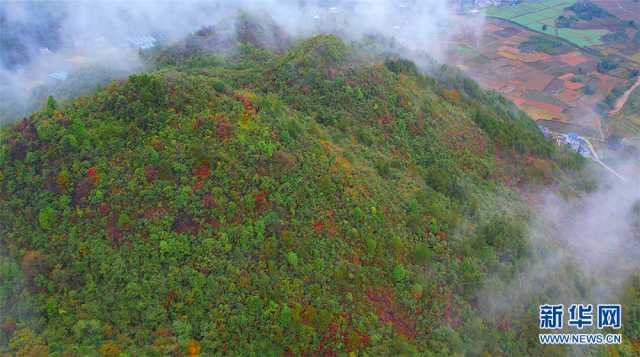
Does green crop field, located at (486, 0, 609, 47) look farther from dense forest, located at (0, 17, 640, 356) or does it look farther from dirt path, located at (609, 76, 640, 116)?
dense forest, located at (0, 17, 640, 356)

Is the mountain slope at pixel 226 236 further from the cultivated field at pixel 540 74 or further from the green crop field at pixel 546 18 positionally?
the green crop field at pixel 546 18

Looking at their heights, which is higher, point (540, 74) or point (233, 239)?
point (233, 239)

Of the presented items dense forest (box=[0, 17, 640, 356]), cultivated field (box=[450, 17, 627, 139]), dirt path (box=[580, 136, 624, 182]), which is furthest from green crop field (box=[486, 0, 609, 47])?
dense forest (box=[0, 17, 640, 356])

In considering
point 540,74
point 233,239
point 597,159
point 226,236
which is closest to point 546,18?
point 540,74

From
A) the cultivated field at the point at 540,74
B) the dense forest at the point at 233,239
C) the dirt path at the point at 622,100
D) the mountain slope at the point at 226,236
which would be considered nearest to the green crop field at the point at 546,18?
the cultivated field at the point at 540,74

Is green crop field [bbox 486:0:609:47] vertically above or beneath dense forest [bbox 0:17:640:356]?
beneath

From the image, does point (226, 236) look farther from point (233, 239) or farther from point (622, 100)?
point (622, 100)
